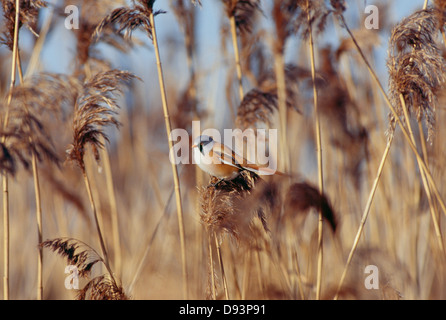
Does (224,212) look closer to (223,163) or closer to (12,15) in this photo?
(223,163)

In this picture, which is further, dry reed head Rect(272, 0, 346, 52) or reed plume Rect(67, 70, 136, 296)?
dry reed head Rect(272, 0, 346, 52)

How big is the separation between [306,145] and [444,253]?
1911mm

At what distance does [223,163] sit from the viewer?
3068mm

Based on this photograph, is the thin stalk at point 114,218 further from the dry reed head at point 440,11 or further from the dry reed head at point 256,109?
the dry reed head at point 440,11

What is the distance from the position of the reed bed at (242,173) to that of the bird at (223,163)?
0.20 metres

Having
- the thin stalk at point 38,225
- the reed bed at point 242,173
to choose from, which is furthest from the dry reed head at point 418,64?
the thin stalk at point 38,225

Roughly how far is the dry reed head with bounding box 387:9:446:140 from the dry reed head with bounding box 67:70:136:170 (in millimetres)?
1594

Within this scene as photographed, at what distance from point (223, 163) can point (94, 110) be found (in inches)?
35.2

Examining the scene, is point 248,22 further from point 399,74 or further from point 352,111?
point 399,74

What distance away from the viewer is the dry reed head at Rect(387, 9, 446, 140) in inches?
104

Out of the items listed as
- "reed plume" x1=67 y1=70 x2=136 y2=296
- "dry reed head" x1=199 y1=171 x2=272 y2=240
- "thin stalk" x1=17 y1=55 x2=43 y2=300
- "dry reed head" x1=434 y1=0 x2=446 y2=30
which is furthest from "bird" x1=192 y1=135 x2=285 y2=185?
"dry reed head" x1=434 y1=0 x2=446 y2=30

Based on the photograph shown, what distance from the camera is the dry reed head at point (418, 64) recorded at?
2643 millimetres

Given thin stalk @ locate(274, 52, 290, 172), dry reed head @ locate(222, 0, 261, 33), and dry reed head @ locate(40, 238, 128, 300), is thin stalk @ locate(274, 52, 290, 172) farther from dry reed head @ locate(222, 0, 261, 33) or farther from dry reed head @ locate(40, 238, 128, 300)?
dry reed head @ locate(40, 238, 128, 300)
